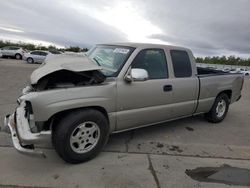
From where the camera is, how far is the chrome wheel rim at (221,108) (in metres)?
6.26

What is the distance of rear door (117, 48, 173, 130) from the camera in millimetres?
4121

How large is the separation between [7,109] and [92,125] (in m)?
3.67

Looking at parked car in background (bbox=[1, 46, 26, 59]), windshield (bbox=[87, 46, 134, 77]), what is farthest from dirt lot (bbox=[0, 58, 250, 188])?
parked car in background (bbox=[1, 46, 26, 59])

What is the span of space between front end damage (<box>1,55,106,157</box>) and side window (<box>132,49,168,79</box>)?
32.7 inches

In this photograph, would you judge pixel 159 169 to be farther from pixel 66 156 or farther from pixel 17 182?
pixel 17 182

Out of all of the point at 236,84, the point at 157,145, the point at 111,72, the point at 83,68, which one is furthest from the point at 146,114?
the point at 236,84

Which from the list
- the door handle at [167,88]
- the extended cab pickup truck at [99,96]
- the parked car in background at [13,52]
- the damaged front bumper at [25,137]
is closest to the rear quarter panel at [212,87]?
the extended cab pickup truck at [99,96]

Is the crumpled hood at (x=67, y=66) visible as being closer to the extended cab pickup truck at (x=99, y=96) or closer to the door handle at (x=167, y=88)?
the extended cab pickup truck at (x=99, y=96)

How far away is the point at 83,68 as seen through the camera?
369 centimetres

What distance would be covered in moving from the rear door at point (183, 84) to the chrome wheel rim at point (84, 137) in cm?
179

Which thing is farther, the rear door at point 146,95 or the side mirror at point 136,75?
the rear door at point 146,95

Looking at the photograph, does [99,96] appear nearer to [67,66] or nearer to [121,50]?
[67,66]

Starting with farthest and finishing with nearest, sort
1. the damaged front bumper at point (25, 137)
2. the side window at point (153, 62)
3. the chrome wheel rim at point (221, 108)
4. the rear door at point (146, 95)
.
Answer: the chrome wheel rim at point (221, 108)
the side window at point (153, 62)
the rear door at point (146, 95)
the damaged front bumper at point (25, 137)

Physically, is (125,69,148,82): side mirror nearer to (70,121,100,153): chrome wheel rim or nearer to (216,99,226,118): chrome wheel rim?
(70,121,100,153): chrome wheel rim
